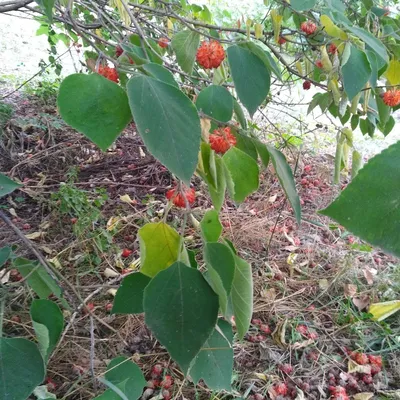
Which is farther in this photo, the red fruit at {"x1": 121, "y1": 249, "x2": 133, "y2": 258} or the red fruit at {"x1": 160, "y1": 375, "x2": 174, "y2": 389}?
the red fruit at {"x1": 121, "y1": 249, "x2": 133, "y2": 258}

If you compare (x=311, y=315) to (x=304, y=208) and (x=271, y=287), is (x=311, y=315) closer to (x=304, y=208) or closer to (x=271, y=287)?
(x=271, y=287)

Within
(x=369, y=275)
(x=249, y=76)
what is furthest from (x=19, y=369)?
(x=369, y=275)

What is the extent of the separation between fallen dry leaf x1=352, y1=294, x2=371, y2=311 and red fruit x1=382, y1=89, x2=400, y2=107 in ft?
2.73

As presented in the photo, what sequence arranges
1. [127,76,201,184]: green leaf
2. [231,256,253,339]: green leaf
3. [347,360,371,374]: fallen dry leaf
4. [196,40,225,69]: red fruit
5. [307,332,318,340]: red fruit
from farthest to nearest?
1. [307,332,318,340]: red fruit
2. [347,360,371,374]: fallen dry leaf
3. [196,40,225,69]: red fruit
4. [231,256,253,339]: green leaf
5. [127,76,201,184]: green leaf

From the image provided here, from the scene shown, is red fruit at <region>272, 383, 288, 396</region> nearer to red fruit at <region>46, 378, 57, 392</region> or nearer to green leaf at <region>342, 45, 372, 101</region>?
red fruit at <region>46, 378, 57, 392</region>

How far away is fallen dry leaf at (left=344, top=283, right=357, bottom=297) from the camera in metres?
1.37

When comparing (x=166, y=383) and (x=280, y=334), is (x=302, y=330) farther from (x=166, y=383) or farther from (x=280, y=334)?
(x=166, y=383)

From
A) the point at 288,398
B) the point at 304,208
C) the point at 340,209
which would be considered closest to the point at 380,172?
the point at 340,209

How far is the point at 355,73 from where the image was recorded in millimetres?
537

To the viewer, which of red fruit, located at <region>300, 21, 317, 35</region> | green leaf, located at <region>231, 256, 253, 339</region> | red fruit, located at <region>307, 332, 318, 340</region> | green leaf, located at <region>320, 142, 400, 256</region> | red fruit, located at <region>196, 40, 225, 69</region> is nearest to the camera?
green leaf, located at <region>320, 142, 400, 256</region>

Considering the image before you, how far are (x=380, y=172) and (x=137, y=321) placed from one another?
1115 mm

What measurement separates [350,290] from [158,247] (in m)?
1.17

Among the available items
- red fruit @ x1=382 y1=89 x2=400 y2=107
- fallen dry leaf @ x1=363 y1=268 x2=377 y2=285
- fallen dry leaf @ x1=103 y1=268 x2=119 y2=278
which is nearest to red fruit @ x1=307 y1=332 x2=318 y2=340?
fallen dry leaf @ x1=363 y1=268 x2=377 y2=285

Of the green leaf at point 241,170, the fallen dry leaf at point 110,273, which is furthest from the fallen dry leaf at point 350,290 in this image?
the green leaf at point 241,170
